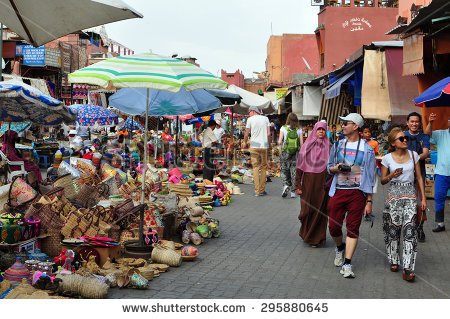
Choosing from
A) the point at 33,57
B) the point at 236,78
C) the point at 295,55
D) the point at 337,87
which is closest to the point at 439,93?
the point at 337,87

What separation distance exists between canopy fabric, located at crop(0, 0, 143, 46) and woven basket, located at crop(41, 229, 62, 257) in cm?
259

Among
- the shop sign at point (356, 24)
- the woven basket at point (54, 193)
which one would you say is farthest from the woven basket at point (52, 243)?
the shop sign at point (356, 24)

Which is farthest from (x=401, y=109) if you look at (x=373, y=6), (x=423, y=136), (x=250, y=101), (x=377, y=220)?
(x=373, y=6)

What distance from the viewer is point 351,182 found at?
704 centimetres

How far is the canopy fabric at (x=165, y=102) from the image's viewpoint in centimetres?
1054

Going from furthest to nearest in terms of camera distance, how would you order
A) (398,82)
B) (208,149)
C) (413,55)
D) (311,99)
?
1. (311,99)
2. (208,149)
3. (398,82)
4. (413,55)

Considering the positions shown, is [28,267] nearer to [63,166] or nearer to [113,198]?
[113,198]

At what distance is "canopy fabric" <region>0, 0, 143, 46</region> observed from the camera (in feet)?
16.4

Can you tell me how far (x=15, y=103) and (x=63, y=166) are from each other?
1563 mm

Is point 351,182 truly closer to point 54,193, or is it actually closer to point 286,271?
point 286,271

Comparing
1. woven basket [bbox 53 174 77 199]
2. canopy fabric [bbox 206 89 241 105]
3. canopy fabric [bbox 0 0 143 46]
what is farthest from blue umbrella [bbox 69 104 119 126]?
canopy fabric [bbox 0 0 143 46]

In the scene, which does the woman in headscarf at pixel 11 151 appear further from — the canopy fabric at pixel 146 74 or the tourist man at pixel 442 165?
the tourist man at pixel 442 165

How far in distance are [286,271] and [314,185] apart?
1.99 metres

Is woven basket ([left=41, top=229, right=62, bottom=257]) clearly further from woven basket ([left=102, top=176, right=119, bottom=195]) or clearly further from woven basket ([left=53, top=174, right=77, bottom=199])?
woven basket ([left=102, top=176, right=119, bottom=195])
